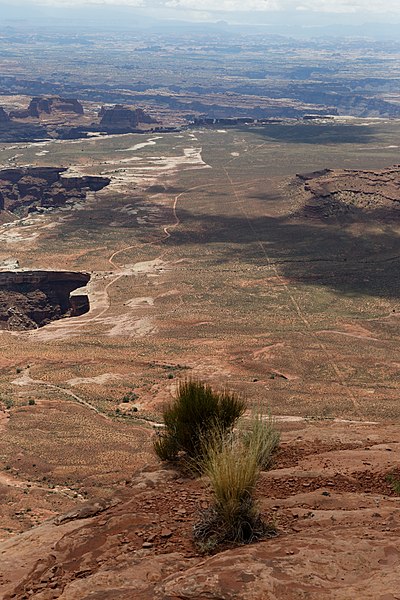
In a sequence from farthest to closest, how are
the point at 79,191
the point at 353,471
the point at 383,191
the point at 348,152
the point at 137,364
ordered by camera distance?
the point at 348,152, the point at 79,191, the point at 383,191, the point at 137,364, the point at 353,471

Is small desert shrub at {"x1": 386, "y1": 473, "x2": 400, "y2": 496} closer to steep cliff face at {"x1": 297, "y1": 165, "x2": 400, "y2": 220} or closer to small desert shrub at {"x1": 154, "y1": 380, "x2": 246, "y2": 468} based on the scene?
small desert shrub at {"x1": 154, "y1": 380, "x2": 246, "y2": 468}

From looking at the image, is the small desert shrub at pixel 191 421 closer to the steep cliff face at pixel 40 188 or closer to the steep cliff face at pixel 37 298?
the steep cliff face at pixel 37 298

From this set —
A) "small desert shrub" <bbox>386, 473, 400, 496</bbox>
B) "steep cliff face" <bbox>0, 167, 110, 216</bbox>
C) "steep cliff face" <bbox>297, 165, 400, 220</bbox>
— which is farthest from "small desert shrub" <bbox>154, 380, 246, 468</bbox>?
"steep cliff face" <bbox>0, 167, 110, 216</bbox>

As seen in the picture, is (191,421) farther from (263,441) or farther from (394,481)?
(394,481)

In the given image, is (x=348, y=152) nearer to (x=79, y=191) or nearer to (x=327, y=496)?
(x=79, y=191)

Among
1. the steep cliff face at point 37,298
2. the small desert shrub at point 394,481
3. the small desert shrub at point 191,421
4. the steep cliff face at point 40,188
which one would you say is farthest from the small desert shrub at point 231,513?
the steep cliff face at point 40,188

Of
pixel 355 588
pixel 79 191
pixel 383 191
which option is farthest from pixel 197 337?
pixel 79 191

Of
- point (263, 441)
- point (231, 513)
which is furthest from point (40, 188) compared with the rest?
point (231, 513)
